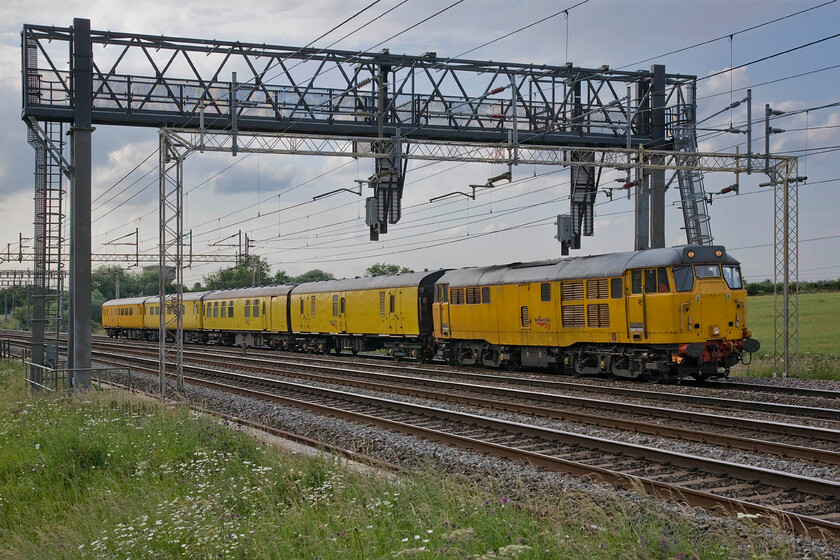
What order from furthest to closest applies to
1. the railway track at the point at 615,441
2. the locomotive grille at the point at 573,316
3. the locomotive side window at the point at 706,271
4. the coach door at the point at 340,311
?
the coach door at the point at 340,311 < the locomotive grille at the point at 573,316 < the locomotive side window at the point at 706,271 < the railway track at the point at 615,441

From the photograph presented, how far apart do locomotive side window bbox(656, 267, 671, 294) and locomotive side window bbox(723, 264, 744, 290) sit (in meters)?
1.60

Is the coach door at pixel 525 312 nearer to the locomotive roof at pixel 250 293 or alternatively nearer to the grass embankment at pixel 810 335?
the grass embankment at pixel 810 335

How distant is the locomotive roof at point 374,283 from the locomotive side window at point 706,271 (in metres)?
Answer: 12.1

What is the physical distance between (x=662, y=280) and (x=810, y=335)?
2402 cm

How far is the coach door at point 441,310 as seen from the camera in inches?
1119

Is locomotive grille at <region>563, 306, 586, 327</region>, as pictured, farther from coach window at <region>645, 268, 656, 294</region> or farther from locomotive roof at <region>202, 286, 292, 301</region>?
locomotive roof at <region>202, 286, 292, 301</region>

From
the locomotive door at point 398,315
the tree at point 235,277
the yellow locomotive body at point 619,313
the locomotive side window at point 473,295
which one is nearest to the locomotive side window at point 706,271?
the yellow locomotive body at point 619,313

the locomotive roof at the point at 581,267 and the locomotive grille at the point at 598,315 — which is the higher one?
the locomotive roof at the point at 581,267

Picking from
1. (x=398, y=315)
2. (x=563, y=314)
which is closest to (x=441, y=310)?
(x=398, y=315)

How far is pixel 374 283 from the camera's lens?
109 ft

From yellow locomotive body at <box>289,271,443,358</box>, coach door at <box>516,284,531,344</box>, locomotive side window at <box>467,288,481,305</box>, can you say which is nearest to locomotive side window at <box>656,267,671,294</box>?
coach door at <box>516,284,531,344</box>

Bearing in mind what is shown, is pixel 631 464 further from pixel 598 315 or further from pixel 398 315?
pixel 398 315

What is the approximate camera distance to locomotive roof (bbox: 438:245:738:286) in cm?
2025

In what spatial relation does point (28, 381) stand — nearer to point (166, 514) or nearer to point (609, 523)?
point (166, 514)
